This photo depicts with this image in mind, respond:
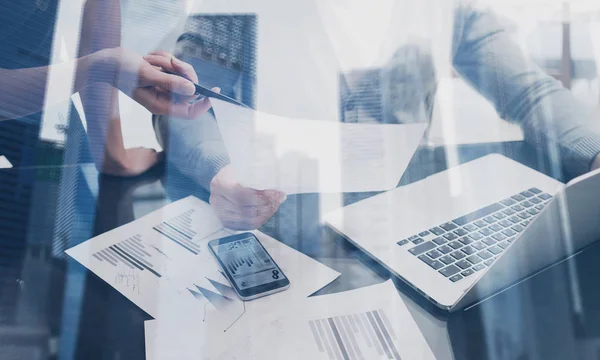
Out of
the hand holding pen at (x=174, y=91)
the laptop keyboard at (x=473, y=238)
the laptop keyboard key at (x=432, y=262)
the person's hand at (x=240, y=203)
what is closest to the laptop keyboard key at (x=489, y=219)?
the laptop keyboard at (x=473, y=238)

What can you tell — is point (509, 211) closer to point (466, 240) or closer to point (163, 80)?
point (466, 240)

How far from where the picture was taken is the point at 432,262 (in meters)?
0.48

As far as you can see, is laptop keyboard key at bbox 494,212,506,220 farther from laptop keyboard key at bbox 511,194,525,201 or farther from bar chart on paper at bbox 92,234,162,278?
bar chart on paper at bbox 92,234,162,278

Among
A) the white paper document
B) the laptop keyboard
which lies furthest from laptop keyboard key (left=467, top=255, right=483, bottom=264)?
the white paper document

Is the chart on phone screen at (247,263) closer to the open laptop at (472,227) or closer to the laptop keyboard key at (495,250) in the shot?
the open laptop at (472,227)

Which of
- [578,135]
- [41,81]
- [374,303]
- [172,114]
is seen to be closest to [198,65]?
[172,114]

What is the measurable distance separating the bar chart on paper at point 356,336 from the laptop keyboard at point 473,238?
88mm

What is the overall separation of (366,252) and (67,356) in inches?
11.8

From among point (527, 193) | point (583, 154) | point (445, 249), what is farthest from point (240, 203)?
point (583, 154)

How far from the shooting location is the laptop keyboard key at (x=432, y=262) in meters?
0.47

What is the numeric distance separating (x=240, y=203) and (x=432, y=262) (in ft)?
0.79

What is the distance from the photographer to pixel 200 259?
1.66 ft

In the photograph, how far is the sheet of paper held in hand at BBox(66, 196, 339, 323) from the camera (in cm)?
A: 45

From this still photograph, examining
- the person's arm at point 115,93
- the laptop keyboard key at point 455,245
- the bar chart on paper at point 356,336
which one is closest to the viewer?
the bar chart on paper at point 356,336
